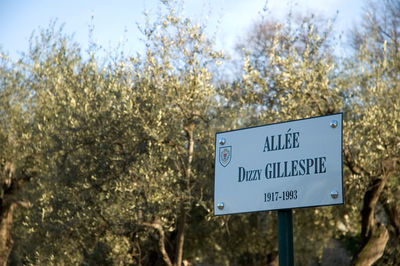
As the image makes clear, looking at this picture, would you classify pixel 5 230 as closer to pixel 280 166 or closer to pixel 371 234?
pixel 371 234

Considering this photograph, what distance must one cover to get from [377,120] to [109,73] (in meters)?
6.99

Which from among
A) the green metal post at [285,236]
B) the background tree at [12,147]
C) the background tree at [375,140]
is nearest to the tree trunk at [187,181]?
the background tree at [375,140]

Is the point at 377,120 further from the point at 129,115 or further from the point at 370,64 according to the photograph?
the point at 129,115

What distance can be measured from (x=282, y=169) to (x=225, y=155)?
1.79 feet

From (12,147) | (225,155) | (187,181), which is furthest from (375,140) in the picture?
(12,147)

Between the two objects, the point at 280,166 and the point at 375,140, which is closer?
the point at 280,166

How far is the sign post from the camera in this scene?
14.3 feet

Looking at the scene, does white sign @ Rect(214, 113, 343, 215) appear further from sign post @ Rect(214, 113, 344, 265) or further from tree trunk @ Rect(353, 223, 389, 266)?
tree trunk @ Rect(353, 223, 389, 266)

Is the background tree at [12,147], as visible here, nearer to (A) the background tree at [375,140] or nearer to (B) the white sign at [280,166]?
(A) the background tree at [375,140]

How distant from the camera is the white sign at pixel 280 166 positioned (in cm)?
434

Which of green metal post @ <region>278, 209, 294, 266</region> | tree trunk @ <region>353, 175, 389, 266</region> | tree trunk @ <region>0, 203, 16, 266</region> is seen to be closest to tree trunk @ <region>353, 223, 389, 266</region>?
tree trunk @ <region>353, 175, 389, 266</region>

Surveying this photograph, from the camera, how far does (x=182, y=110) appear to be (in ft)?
46.4

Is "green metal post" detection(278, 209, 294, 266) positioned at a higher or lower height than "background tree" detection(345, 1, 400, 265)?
lower

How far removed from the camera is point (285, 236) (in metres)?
4.66
